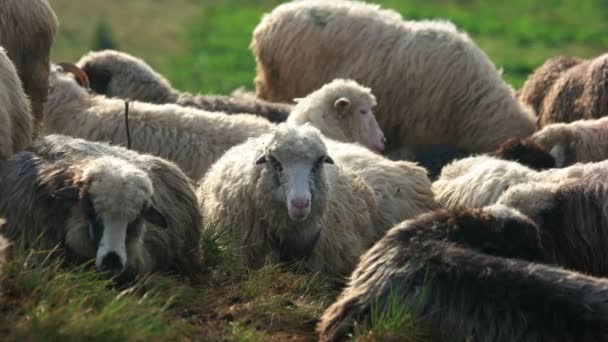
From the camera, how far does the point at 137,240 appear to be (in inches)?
274

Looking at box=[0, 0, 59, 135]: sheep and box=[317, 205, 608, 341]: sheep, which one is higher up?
box=[0, 0, 59, 135]: sheep

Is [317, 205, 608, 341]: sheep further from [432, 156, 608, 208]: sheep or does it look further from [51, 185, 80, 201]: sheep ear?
[432, 156, 608, 208]: sheep

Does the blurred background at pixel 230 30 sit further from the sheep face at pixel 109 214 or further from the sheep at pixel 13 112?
the sheep face at pixel 109 214

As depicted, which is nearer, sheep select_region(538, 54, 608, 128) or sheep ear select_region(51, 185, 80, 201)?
sheep ear select_region(51, 185, 80, 201)

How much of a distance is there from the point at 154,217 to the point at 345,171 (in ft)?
7.27

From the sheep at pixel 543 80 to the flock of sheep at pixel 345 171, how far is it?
0.08 ft

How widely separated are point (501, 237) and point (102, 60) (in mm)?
6094

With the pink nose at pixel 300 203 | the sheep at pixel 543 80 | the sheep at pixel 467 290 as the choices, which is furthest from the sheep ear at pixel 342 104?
the sheep at pixel 467 290

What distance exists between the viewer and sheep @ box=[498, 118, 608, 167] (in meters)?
10.5

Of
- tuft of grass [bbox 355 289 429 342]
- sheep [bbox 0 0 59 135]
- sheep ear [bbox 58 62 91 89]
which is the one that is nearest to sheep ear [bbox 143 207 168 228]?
tuft of grass [bbox 355 289 429 342]

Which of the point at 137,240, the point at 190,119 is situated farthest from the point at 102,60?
the point at 137,240

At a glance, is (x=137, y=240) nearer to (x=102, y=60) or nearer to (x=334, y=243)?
(x=334, y=243)

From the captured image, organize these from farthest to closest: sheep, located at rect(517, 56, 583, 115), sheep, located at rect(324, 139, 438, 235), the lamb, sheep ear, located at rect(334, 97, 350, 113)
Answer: sheep, located at rect(517, 56, 583, 115) < sheep ear, located at rect(334, 97, 350, 113) < the lamb < sheep, located at rect(324, 139, 438, 235)

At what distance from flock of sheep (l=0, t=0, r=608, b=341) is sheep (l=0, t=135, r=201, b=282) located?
0.01m
